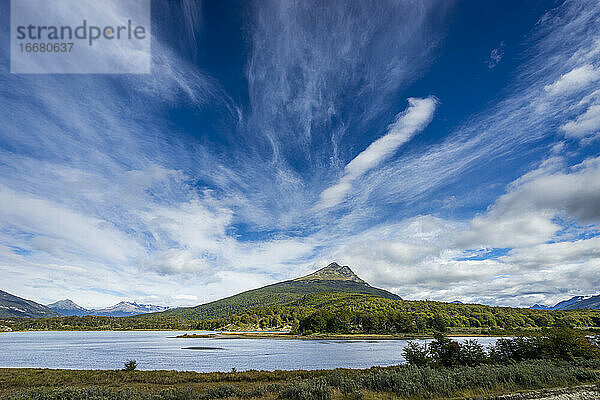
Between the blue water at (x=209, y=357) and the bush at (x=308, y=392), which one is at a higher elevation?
the bush at (x=308, y=392)

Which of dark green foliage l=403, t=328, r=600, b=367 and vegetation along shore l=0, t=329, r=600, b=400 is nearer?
vegetation along shore l=0, t=329, r=600, b=400

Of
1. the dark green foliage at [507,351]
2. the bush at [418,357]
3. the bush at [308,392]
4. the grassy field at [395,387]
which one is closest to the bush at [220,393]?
the grassy field at [395,387]

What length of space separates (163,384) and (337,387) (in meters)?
19.2

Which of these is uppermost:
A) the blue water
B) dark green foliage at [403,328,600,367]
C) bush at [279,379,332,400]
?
bush at [279,379,332,400]

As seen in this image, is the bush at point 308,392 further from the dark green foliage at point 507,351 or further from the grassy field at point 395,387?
the dark green foliage at point 507,351

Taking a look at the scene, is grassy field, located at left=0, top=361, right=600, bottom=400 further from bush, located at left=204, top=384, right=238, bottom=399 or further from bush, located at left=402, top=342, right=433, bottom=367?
bush, located at left=402, top=342, right=433, bottom=367

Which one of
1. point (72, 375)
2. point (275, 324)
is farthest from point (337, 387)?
point (275, 324)

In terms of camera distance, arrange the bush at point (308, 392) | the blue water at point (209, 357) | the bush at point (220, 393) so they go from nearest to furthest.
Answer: the bush at point (308, 392)
the bush at point (220, 393)
the blue water at point (209, 357)

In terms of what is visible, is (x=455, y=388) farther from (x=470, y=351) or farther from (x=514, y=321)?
(x=514, y=321)

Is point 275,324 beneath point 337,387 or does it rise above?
beneath

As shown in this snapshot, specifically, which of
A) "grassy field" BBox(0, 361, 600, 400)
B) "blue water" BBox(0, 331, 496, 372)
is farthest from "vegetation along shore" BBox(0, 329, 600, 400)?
"blue water" BBox(0, 331, 496, 372)

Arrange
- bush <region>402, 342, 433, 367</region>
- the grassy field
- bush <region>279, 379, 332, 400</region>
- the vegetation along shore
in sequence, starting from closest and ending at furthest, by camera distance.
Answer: bush <region>279, 379, 332, 400</region> < the grassy field < the vegetation along shore < bush <region>402, 342, 433, 367</region>

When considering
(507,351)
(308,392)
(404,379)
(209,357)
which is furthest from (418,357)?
(209,357)

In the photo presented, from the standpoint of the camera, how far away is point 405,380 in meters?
22.0
